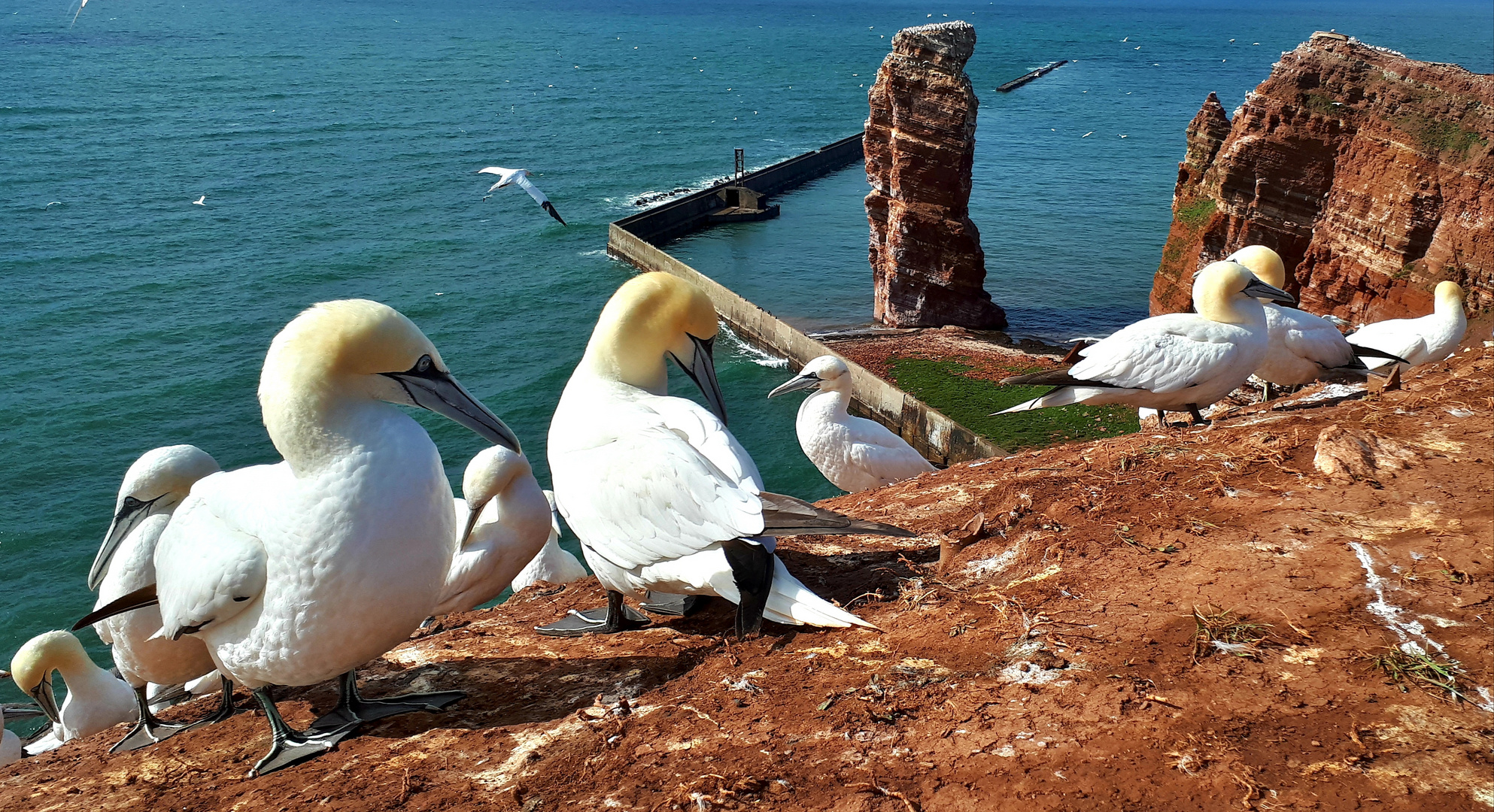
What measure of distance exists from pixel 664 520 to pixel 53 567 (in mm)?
19749

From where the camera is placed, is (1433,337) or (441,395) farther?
(1433,337)

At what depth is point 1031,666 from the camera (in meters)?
3.94

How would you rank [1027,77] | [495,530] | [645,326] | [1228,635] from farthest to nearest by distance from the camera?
[1027,77] → [495,530] → [645,326] → [1228,635]

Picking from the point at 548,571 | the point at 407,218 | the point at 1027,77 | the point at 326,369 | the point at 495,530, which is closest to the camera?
the point at 326,369

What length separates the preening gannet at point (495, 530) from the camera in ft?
22.3

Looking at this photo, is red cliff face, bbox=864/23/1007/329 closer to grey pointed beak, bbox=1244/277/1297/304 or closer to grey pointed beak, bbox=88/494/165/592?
grey pointed beak, bbox=1244/277/1297/304

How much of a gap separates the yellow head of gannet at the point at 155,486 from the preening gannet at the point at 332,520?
6.35 feet

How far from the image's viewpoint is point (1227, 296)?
8.62 meters

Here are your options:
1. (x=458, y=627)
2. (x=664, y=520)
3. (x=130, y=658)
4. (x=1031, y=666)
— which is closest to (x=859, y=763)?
(x=1031, y=666)

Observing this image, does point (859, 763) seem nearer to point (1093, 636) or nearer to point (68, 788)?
point (1093, 636)

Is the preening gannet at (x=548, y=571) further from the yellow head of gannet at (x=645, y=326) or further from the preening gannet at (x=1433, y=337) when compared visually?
the preening gannet at (x=1433, y=337)

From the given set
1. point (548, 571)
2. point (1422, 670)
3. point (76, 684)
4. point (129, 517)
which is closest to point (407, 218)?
point (548, 571)

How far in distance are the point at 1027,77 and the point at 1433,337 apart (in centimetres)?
9493

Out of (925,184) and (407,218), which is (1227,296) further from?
(407,218)
